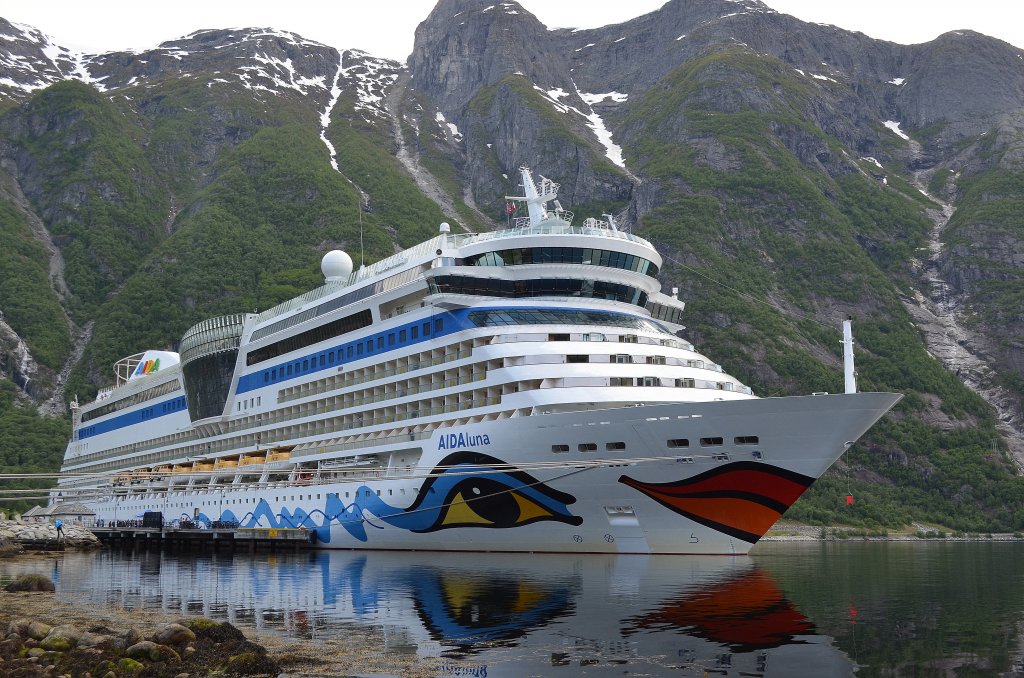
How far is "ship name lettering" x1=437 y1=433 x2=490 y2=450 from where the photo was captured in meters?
33.0

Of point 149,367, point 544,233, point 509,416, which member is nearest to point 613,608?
point 509,416

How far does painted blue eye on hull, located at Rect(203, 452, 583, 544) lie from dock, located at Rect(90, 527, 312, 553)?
17.3 feet

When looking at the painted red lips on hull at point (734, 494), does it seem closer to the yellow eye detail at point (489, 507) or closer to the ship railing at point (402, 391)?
the yellow eye detail at point (489, 507)

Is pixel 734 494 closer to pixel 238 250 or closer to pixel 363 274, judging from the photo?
pixel 363 274

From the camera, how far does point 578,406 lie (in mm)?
32062

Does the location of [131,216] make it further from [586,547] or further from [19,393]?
[586,547]

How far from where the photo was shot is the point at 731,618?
1986cm

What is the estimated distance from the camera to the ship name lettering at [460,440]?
33.0 m

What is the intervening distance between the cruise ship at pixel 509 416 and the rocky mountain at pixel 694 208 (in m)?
55.0

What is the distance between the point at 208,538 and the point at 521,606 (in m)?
29.1

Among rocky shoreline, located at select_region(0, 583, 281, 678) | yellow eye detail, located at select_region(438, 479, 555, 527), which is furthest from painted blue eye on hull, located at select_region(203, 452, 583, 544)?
rocky shoreline, located at select_region(0, 583, 281, 678)

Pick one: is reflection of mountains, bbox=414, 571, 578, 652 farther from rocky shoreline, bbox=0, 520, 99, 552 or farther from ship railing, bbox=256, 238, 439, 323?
rocky shoreline, bbox=0, 520, 99, 552

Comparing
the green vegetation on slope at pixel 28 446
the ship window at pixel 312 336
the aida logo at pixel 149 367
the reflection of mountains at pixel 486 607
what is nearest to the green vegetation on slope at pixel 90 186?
the green vegetation on slope at pixel 28 446

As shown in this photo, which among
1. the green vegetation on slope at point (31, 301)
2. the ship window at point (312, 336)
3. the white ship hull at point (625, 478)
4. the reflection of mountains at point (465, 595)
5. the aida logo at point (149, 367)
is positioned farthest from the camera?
the green vegetation on slope at point (31, 301)
